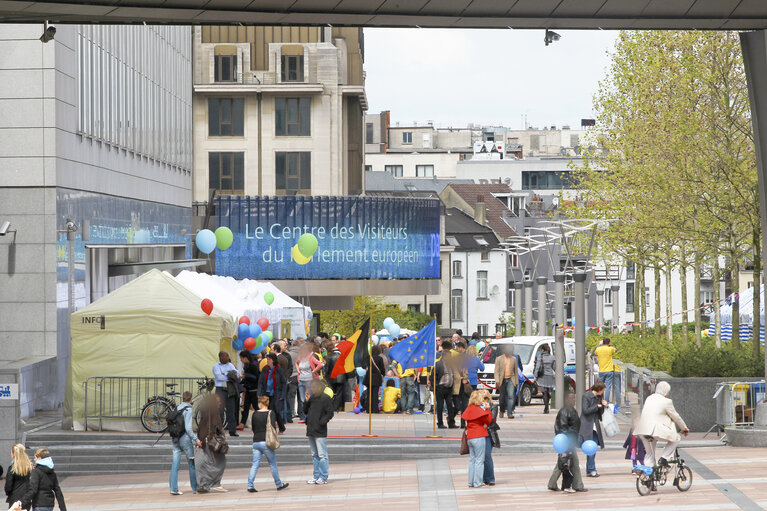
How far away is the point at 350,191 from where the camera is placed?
8494 cm

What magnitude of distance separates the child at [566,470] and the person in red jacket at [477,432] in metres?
1.13

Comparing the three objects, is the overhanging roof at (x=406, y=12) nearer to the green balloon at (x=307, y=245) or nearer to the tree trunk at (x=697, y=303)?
the green balloon at (x=307, y=245)

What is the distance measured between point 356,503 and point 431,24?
259 inches

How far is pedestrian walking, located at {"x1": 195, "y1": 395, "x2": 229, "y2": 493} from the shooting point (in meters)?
19.2

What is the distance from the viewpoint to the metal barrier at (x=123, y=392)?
24.5 meters

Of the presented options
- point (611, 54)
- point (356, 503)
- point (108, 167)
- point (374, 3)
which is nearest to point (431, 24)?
point (374, 3)

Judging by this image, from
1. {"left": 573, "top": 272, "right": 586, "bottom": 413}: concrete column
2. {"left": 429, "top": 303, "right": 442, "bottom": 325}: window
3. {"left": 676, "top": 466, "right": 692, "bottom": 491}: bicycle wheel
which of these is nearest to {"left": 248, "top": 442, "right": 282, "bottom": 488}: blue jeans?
{"left": 676, "top": 466, "right": 692, "bottom": 491}: bicycle wheel

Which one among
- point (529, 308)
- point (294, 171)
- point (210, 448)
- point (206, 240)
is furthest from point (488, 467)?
point (294, 171)

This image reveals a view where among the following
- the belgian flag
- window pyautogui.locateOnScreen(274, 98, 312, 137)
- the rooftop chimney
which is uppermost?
window pyautogui.locateOnScreen(274, 98, 312, 137)

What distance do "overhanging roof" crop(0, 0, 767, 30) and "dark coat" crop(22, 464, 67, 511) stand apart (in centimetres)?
525

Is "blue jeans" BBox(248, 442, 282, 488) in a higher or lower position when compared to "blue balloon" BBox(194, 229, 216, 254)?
lower

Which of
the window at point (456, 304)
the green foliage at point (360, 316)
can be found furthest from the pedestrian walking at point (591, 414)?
the window at point (456, 304)

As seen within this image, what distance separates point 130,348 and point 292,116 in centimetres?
5529

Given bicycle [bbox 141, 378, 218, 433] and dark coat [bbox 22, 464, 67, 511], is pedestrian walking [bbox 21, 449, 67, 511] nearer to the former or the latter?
dark coat [bbox 22, 464, 67, 511]
